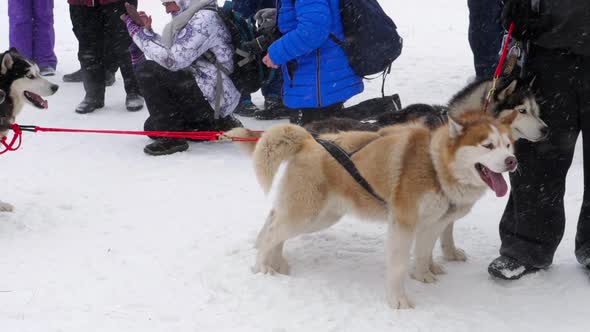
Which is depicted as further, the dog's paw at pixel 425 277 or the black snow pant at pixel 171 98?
the black snow pant at pixel 171 98

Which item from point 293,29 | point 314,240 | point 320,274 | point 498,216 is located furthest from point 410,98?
point 320,274

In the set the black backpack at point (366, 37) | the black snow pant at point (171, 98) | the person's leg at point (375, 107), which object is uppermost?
the black backpack at point (366, 37)

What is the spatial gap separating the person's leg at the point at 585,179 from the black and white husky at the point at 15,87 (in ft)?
12.1

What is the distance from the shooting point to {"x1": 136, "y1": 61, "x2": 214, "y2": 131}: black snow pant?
6.02 metres

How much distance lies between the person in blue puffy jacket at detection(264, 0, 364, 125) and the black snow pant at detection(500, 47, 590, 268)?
224cm

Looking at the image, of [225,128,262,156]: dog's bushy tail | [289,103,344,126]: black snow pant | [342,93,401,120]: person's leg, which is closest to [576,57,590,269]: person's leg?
[225,128,262,156]: dog's bushy tail

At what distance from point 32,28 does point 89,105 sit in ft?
5.31

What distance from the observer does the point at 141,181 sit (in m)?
5.31

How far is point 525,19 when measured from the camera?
331 centimetres

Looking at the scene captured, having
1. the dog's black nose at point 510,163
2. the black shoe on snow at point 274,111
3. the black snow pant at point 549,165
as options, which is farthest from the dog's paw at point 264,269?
the black shoe on snow at point 274,111

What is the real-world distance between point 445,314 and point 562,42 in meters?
1.48

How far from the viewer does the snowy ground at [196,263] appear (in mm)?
3189

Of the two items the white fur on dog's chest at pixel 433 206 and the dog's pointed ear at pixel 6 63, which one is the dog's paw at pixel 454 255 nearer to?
the white fur on dog's chest at pixel 433 206

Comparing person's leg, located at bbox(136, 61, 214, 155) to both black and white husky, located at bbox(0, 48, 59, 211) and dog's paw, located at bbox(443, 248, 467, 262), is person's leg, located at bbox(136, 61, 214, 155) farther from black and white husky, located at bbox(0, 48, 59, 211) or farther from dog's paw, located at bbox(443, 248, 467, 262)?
dog's paw, located at bbox(443, 248, 467, 262)
